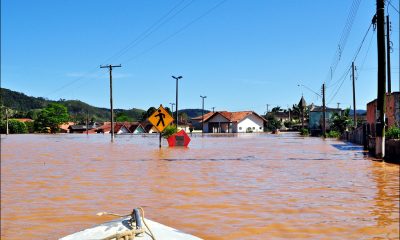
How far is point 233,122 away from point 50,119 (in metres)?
42.4

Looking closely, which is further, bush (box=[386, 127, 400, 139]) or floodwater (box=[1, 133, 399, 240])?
bush (box=[386, 127, 400, 139])

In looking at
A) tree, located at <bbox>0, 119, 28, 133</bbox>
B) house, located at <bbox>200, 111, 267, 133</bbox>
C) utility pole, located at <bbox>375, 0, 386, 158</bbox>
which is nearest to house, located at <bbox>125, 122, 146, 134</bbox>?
house, located at <bbox>200, 111, 267, 133</bbox>

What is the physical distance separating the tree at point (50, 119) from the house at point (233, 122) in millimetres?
35161

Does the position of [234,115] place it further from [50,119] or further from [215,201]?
[215,201]

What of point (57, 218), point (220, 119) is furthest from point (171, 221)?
point (220, 119)

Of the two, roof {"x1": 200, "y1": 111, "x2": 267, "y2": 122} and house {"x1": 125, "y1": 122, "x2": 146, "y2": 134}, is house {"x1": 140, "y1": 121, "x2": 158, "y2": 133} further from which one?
roof {"x1": 200, "y1": 111, "x2": 267, "y2": 122}

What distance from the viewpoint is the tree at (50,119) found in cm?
11362

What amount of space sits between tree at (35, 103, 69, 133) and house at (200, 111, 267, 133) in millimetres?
35161

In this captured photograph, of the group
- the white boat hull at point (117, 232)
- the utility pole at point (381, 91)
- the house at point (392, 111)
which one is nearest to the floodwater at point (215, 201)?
the white boat hull at point (117, 232)

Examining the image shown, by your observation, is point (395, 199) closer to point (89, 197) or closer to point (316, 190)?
point (316, 190)

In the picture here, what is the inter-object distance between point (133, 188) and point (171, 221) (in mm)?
3938

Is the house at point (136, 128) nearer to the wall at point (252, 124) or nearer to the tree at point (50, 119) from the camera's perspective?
the tree at point (50, 119)

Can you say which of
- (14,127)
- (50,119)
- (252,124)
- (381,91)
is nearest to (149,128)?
(50,119)

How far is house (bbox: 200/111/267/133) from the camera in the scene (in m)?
104
